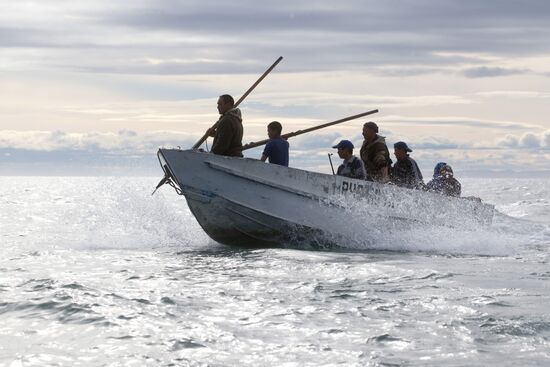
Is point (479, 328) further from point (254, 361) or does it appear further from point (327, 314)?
point (254, 361)

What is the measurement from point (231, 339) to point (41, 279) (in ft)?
15.9

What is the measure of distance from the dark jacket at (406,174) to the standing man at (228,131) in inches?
143

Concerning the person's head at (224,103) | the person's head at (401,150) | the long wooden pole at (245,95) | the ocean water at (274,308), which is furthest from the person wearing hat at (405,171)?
the person's head at (224,103)

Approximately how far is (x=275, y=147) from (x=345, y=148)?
141 centimetres

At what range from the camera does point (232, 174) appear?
15.0 metres

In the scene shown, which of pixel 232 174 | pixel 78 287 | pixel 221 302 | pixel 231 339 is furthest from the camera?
pixel 232 174

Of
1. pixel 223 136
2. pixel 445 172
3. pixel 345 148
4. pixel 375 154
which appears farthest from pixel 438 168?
pixel 223 136

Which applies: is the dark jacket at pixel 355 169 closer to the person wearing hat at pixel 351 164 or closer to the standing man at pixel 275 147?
the person wearing hat at pixel 351 164

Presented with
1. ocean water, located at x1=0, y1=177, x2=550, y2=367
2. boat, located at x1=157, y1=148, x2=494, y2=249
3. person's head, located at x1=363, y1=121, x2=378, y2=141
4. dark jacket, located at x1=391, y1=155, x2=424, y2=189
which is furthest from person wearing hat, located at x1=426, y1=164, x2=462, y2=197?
ocean water, located at x1=0, y1=177, x2=550, y2=367

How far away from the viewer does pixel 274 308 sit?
30.5ft

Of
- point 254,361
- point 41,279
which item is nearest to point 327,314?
point 254,361

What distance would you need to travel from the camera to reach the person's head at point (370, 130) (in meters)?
16.2

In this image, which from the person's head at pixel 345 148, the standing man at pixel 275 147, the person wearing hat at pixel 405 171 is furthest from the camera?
the person wearing hat at pixel 405 171

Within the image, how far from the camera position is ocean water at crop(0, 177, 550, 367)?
23.9 ft
